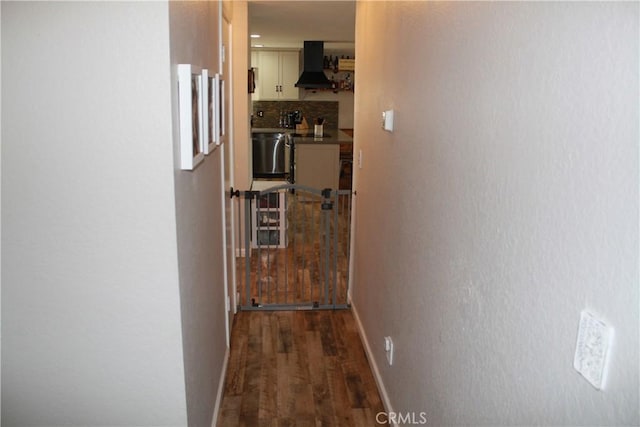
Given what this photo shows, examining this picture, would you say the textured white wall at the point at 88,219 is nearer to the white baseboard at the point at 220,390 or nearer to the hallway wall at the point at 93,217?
the hallway wall at the point at 93,217

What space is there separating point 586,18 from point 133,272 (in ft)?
4.50

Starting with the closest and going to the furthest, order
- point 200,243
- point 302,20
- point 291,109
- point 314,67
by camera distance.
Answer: point 200,243 → point 302,20 → point 314,67 → point 291,109

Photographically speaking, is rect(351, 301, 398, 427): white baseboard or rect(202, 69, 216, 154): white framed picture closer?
rect(202, 69, 216, 154): white framed picture

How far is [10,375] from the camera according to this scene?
70.5 inches

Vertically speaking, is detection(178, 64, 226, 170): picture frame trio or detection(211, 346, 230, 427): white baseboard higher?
detection(178, 64, 226, 170): picture frame trio

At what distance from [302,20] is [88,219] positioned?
4797 millimetres

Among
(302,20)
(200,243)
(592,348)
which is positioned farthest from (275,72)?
(592,348)

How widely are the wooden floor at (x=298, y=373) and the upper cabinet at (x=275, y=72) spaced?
21.7 ft

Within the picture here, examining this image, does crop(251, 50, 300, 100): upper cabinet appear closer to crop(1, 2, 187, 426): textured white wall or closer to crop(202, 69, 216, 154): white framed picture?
crop(202, 69, 216, 154): white framed picture

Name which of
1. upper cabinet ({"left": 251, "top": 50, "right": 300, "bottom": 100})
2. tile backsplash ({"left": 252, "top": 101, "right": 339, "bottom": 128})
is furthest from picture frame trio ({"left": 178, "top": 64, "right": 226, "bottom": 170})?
tile backsplash ({"left": 252, "top": 101, "right": 339, "bottom": 128})

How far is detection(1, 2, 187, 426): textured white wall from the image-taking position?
5.24 feet

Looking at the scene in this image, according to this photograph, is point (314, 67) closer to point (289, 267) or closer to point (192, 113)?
point (289, 267)

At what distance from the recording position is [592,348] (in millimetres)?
1003

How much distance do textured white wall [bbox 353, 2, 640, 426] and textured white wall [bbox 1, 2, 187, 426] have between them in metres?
0.87
